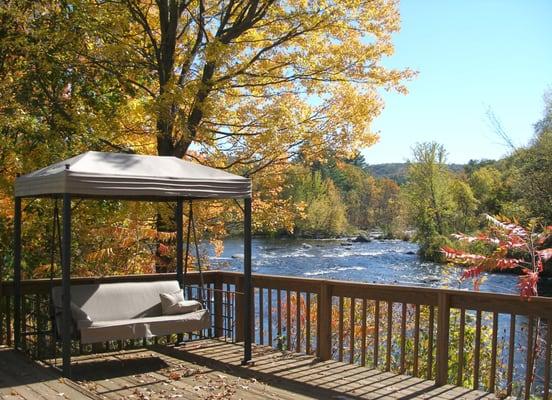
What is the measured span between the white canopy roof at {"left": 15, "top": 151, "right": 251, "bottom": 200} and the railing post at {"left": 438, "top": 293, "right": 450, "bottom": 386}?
212 centimetres

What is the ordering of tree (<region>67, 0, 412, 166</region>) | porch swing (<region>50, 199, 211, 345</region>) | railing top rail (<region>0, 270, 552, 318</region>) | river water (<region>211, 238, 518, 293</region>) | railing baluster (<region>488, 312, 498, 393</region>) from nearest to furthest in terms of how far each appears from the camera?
railing top rail (<region>0, 270, 552, 318</region>)
railing baluster (<region>488, 312, 498, 393</region>)
porch swing (<region>50, 199, 211, 345</region>)
tree (<region>67, 0, 412, 166</region>)
river water (<region>211, 238, 518, 293</region>)

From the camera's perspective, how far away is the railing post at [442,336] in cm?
492

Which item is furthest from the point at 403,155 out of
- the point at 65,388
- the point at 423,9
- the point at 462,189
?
the point at 65,388

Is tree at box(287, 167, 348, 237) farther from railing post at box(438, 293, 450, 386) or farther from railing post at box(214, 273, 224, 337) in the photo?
railing post at box(438, 293, 450, 386)

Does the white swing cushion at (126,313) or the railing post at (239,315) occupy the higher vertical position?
the white swing cushion at (126,313)

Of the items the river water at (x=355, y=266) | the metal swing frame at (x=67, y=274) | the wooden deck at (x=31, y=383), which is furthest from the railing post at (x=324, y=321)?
the river water at (x=355, y=266)

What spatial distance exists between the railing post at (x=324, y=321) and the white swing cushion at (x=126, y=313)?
117 cm

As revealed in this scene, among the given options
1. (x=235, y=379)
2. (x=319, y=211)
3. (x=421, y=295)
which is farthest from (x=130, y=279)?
(x=319, y=211)

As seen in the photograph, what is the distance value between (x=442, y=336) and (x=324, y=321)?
129 centimetres

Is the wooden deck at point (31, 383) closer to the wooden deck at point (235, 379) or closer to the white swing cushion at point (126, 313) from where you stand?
the wooden deck at point (235, 379)

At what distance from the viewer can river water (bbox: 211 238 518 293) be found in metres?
20.5

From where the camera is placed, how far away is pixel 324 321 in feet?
19.1

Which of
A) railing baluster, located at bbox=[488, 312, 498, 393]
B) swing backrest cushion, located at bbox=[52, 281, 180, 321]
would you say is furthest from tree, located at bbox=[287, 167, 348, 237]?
railing baluster, located at bbox=[488, 312, 498, 393]

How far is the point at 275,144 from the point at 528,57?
239 inches
